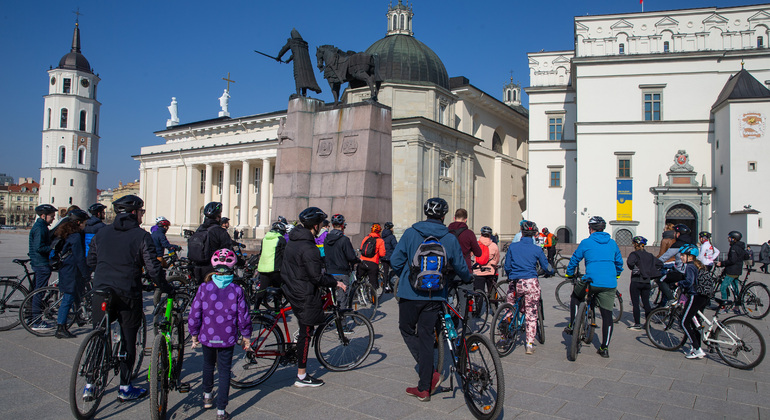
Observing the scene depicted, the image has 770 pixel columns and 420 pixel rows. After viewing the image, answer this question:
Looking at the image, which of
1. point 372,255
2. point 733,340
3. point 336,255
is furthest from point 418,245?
point 372,255

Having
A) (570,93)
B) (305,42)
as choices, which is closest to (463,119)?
(570,93)

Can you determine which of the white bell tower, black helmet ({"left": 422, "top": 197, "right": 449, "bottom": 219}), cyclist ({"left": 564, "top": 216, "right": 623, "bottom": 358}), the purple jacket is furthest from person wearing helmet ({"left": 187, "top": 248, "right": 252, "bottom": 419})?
the white bell tower

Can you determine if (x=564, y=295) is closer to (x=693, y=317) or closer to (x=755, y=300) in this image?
(x=755, y=300)

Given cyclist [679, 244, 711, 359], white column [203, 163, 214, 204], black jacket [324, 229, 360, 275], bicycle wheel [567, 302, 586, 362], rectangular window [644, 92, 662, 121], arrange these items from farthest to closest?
white column [203, 163, 214, 204] → rectangular window [644, 92, 662, 121] → black jacket [324, 229, 360, 275] → cyclist [679, 244, 711, 359] → bicycle wheel [567, 302, 586, 362]

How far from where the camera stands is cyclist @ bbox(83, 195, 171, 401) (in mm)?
5422

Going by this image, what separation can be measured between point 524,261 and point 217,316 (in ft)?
15.8

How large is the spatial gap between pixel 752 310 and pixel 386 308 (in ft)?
28.4

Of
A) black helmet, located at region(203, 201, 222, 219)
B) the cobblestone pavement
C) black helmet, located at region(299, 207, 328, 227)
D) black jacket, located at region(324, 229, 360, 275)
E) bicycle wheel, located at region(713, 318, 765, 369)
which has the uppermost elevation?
black helmet, located at region(203, 201, 222, 219)

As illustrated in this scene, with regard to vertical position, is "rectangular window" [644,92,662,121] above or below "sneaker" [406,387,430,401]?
above

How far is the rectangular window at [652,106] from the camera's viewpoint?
39750 millimetres

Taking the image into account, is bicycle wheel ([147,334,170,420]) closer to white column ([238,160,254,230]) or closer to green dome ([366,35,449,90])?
green dome ([366,35,449,90])

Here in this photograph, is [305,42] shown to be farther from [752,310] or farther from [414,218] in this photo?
[414,218]

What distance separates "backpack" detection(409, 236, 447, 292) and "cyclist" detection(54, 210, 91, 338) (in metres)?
6.16

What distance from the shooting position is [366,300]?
11.9 m
